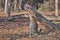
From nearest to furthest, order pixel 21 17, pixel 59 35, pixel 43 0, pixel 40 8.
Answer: pixel 59 35 → pixel 21 17 → pixel 40 8 → pixel 43 0

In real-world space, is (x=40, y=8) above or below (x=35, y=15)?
below

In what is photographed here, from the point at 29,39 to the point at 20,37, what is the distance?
0.50m

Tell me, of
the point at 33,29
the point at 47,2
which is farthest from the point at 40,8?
the point at 33,29

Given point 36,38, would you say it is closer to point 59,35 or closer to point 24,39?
point 24,39

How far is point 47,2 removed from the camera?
69.4ft

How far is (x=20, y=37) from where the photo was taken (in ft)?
24.8

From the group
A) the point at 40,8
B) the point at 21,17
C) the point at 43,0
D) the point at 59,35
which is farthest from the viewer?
the point at 43,0

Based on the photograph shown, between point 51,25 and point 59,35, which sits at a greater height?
point 51,25

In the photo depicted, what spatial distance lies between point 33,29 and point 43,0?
49.5 feet

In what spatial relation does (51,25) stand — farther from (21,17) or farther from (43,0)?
(43,0)

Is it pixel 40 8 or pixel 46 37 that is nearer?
pixel 46 37

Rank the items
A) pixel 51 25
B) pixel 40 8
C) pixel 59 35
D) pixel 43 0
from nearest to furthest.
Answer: pixel 51 25 → pixel 59 35 → pixel 40 8 → pixel 43 0

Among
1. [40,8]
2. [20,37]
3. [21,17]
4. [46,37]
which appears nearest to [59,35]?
[46,37]

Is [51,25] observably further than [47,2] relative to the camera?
No
